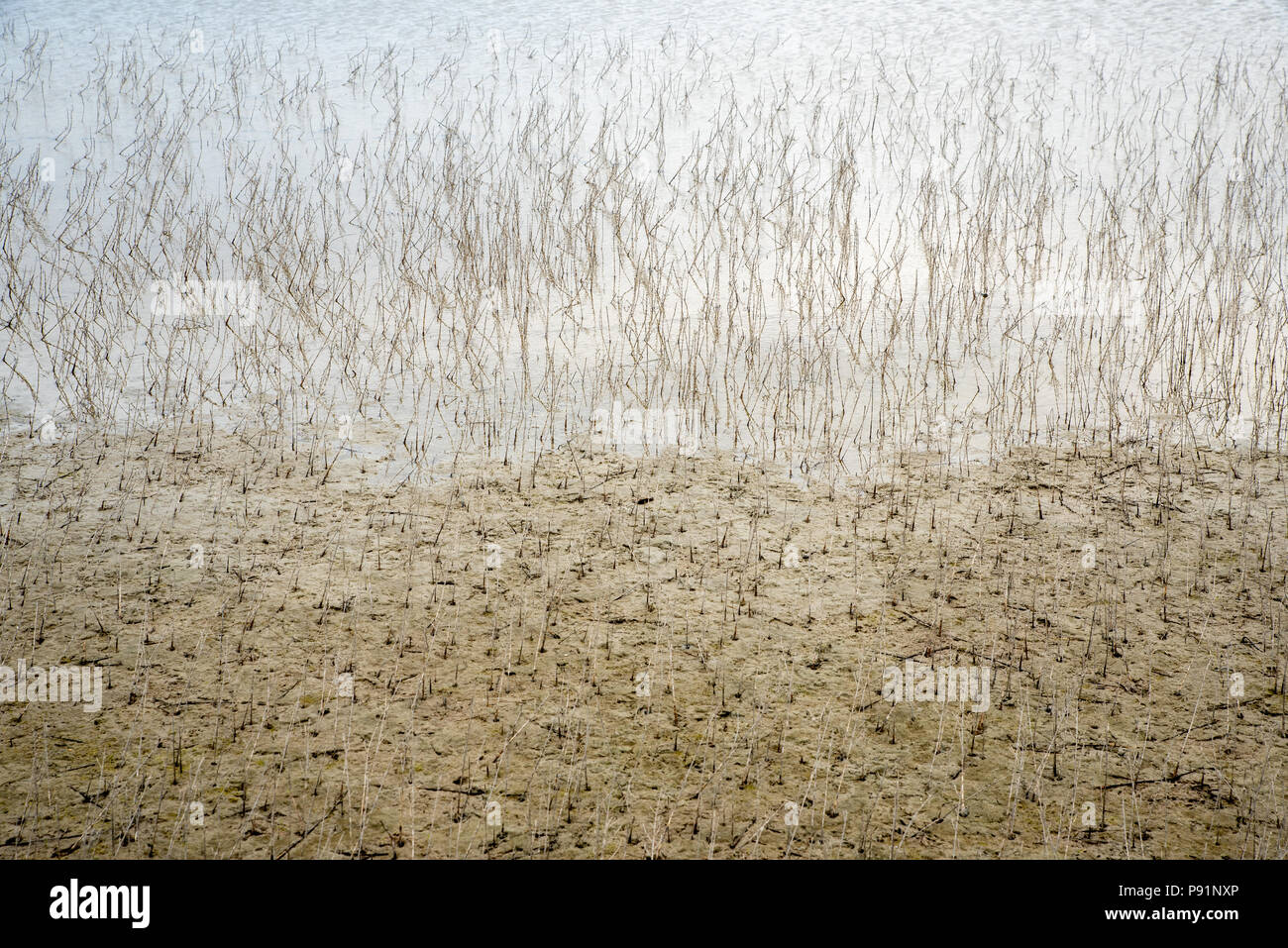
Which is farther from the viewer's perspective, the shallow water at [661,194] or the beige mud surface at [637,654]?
the shallow water at [661,194]

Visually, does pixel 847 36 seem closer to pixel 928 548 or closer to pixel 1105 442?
pixel 1105 442

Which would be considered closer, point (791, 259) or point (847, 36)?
point (791, 259)

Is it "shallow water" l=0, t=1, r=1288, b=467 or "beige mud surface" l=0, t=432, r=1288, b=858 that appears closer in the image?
"beige mud surface" l=0, t=432, r=1288, b=858

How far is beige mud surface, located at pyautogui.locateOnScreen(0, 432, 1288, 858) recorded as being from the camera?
173cm

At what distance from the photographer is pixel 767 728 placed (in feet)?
6.42

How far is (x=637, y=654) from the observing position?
2188mm

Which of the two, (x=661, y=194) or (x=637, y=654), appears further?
(x=661, y=194)

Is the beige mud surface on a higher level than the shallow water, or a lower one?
lower

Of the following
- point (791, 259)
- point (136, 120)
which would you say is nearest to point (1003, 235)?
point (791, 259)

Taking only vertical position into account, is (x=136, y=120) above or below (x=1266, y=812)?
above

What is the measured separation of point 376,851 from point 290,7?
309 inches

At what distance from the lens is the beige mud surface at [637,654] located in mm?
1729

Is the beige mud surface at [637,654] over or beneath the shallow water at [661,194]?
beneath

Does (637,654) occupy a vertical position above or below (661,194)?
below
